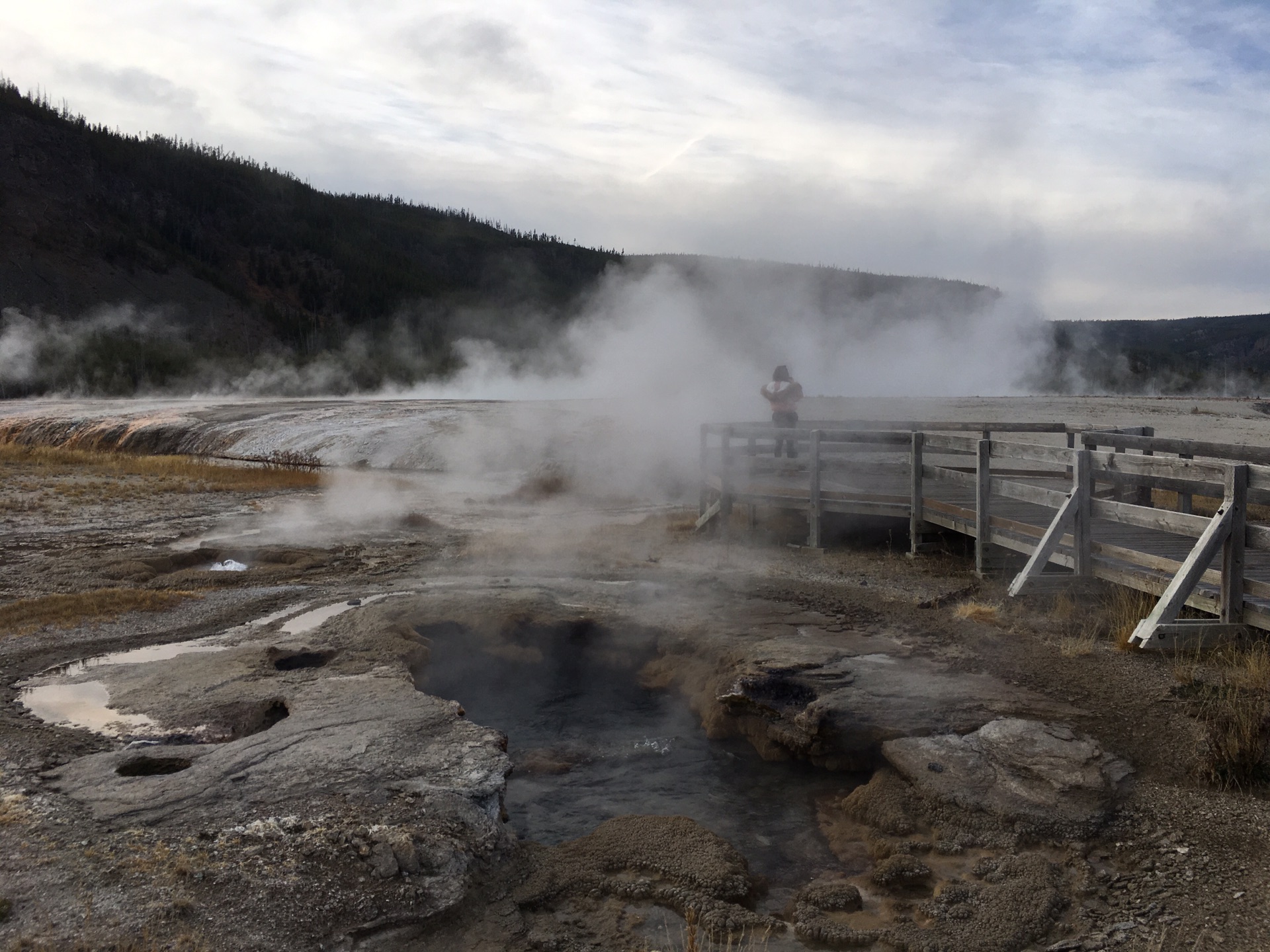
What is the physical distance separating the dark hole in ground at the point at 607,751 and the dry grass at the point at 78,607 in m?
2.47

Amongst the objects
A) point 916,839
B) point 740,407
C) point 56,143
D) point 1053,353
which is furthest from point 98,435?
point 1053,353

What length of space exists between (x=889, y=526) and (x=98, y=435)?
2232cm

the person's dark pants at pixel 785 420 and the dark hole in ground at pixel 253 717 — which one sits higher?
the person's dark pants at pixel 785 420

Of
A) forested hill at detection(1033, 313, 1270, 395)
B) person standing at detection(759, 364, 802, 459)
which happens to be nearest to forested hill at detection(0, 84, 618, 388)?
forested hill at detection(1033, 313, 1270, 395)

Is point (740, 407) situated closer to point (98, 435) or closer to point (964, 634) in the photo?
point (98, 435)

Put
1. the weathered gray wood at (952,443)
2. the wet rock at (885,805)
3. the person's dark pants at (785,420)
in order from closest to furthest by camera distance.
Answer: the wet rock at (885,805) < the weathered gray wood at (952,443) < the person's dark pants at (785,420)

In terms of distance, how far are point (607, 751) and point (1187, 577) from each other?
338cm

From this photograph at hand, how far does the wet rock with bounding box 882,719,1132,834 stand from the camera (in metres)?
4.02

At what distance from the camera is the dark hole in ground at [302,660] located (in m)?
6.04

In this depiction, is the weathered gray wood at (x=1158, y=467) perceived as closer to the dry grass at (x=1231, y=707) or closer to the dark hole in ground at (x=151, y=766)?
the dry grass at (x=1231, y=707)

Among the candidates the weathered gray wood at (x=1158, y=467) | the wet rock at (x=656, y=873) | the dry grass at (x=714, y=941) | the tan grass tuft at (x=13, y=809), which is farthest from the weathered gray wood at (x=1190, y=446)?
the tan grass tuft at (x=13, y=809)

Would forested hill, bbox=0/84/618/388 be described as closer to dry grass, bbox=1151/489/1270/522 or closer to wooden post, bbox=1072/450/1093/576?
dry grass, bbox=1151/489/1270/522

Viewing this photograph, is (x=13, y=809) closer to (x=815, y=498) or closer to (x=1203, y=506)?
(x=815, y=498)

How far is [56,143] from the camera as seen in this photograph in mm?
63438
